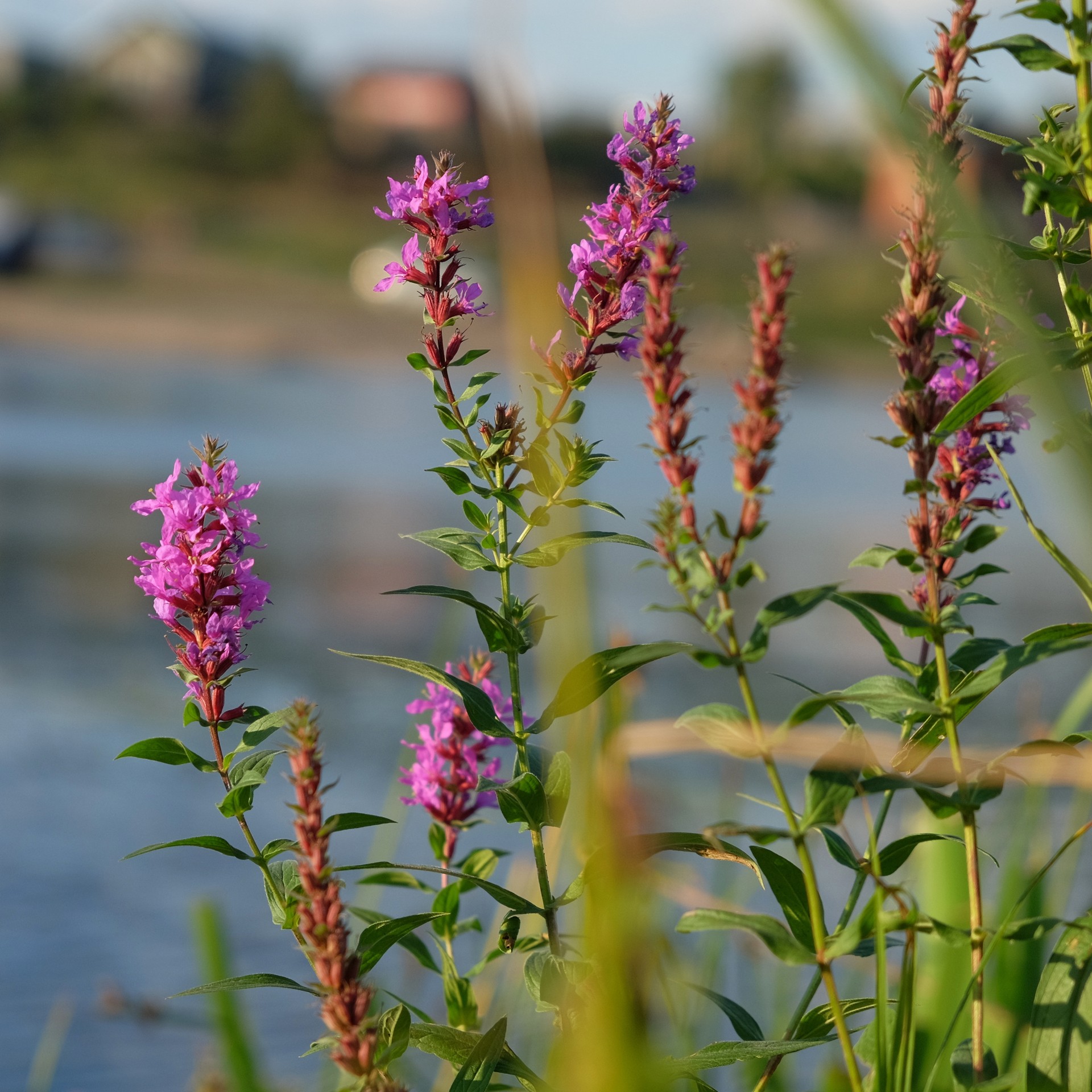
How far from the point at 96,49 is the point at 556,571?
195 ft

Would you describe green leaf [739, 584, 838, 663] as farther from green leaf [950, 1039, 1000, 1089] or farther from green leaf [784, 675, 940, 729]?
green leaf [950, 1039, 1000, 1089]

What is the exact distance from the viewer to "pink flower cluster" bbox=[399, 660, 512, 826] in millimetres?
1256

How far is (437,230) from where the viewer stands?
46.1 inches

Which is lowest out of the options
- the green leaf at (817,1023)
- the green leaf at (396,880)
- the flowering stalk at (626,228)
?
the green leaf at (817,1023)

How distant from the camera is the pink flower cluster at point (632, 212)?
112 centimetres

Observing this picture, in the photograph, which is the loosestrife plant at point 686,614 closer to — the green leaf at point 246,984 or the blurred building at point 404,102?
the green leaf at point 246,984

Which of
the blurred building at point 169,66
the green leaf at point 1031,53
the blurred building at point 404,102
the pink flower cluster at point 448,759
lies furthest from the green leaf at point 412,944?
the blurred building at point 169,66

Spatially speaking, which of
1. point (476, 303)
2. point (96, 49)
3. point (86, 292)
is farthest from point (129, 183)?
point (476, 303)

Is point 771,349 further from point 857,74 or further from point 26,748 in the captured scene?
point 26,748

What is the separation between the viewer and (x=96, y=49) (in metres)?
53.5

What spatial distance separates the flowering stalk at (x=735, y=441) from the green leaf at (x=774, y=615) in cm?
1

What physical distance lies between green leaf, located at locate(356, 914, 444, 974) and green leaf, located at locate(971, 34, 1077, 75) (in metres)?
0.75

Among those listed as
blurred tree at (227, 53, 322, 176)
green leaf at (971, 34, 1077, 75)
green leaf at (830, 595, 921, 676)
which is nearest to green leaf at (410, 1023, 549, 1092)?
green leaf at (830, 595, 921, 676)

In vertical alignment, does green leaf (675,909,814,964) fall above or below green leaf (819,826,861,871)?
below
